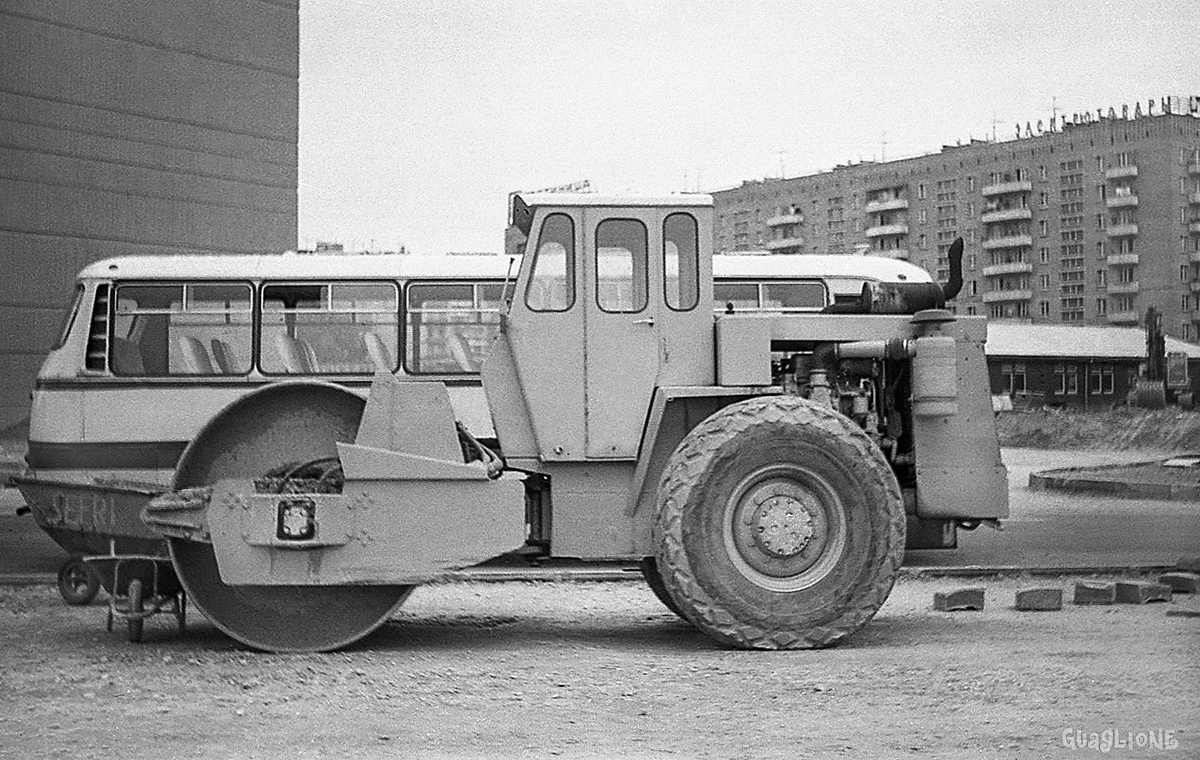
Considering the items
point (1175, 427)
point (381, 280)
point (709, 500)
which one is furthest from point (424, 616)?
point (1175, 427)

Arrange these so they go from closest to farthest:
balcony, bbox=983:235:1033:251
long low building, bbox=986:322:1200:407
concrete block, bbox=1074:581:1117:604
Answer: concrete block, bbox=1074:581:1117:604
balcony, bbox=983:235:1033:251
long low building, bbox=986:322:1200:407

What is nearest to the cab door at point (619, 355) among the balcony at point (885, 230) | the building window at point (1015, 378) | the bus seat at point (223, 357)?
the bus seat at point (223, 357)

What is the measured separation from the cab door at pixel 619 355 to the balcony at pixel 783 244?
6.63m

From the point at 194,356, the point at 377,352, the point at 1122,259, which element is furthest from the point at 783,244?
the point at 194,356

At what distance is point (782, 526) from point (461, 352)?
19.2 ft

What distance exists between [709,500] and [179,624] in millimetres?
2893

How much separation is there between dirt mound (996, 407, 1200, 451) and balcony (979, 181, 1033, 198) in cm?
576

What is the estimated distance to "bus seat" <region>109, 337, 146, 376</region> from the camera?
12553 mm

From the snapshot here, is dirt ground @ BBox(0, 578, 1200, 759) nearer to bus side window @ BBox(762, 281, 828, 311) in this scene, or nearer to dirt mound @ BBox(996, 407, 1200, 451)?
bus side window @ BBox(762, 281, 828, 311)

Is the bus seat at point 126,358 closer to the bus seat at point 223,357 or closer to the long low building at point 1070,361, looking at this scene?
the bus seat at point 223,357

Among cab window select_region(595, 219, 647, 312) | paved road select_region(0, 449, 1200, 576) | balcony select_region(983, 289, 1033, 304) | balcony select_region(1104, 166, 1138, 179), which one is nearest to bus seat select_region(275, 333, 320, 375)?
paved road select_region(0, 449, 1200, 576)

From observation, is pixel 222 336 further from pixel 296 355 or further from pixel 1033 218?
pixel 1033 218

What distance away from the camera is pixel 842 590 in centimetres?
707

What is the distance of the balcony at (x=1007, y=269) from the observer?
13817 mm
